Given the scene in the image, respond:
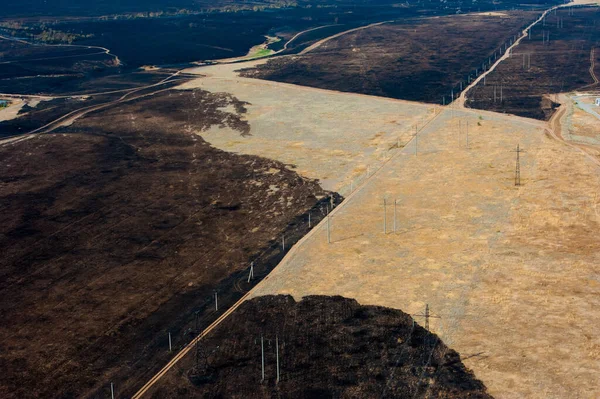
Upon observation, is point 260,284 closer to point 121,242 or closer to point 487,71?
point 121,242

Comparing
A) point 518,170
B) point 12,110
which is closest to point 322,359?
point 518,170

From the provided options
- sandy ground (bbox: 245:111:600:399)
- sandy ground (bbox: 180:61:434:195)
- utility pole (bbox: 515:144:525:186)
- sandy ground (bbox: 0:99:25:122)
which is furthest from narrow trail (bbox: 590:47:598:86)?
sandy ground (bbox: 0:99:25:122)

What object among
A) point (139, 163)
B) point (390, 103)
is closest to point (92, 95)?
point (139, 163)

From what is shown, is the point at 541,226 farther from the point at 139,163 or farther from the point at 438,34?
the point at 438,34

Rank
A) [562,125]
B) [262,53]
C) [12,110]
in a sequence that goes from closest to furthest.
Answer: [562,125]
[12,110]
[262,53]

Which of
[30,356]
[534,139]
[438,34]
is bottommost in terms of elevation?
[30,356]

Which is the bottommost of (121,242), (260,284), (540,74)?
(260,284)

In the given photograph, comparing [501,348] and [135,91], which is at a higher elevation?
[135,91]
